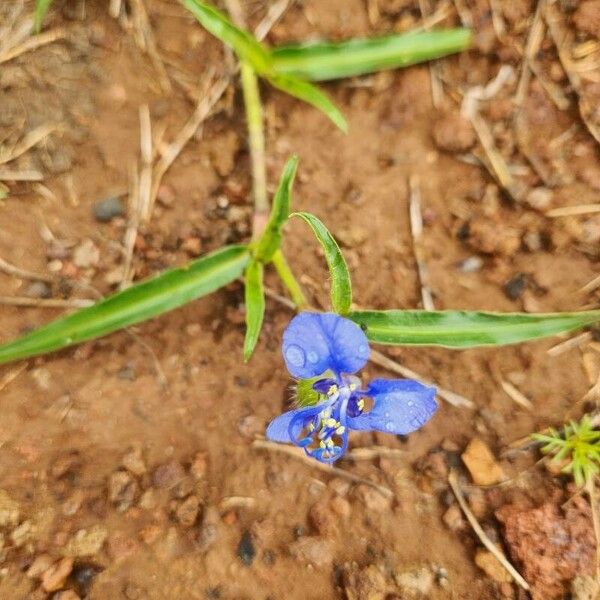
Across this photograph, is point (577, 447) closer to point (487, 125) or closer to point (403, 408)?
point (403, 408)

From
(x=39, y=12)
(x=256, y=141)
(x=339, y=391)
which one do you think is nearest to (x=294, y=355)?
(x=339, y=391)

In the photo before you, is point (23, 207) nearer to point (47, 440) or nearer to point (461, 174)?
point (47, 440)

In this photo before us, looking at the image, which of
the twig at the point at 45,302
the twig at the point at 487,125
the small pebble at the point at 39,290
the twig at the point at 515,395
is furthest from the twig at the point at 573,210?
the small pebble at the point at 39,290

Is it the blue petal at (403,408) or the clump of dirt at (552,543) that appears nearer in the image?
the blue petal at (403,408)

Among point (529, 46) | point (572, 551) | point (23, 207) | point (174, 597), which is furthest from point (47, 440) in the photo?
point (529, 46)

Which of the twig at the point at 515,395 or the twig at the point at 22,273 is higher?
the twig at the point at 22,273

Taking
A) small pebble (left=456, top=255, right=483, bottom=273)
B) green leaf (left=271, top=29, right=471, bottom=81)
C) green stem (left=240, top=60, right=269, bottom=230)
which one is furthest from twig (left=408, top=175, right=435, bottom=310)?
green stem (left=240, top=60, right=269, bottom=230)

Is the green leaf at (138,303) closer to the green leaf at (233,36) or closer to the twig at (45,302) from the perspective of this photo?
the twig at (45,302)
